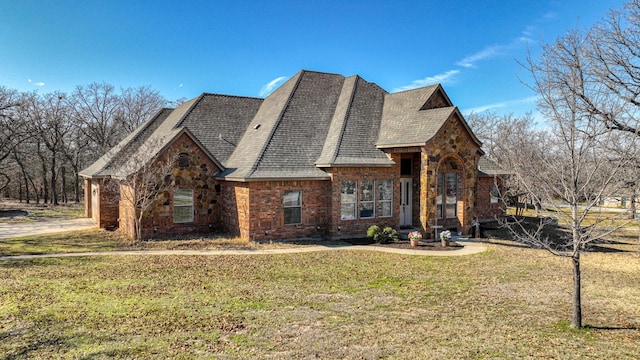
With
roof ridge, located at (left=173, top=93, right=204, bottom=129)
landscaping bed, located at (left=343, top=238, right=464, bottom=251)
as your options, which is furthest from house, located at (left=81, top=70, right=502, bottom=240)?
landscaping bed, located at (left=343, top=238, right=464, bottom=251)

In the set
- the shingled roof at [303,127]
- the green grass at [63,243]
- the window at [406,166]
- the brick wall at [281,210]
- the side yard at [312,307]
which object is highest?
the shingled roof at [303,127]

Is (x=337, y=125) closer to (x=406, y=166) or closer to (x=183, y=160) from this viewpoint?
(x=406, y=166)

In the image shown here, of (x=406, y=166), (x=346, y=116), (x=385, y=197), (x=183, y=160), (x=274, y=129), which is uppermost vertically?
(x=346, y=116)

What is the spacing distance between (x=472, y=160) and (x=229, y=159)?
12.2 metres

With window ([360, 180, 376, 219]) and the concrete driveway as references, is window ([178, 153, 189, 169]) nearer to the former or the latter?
the concrete driveway

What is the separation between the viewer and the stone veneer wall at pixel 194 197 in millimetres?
17766

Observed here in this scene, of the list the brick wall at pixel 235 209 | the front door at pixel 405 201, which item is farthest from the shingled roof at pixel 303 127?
the front door at pixel 405 201

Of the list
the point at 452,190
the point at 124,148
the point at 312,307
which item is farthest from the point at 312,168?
A: the point at 124,148

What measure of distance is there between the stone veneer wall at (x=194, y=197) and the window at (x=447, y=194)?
11.3 meters

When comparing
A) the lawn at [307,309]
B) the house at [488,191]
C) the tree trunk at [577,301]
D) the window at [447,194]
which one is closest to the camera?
the lawn at [307,309]

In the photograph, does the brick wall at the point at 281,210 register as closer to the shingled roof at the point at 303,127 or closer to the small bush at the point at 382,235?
the shingled roof at the point at 303,127

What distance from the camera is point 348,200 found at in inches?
741

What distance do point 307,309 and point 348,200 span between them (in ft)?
33.4

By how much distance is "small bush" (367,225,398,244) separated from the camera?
17745 mm
